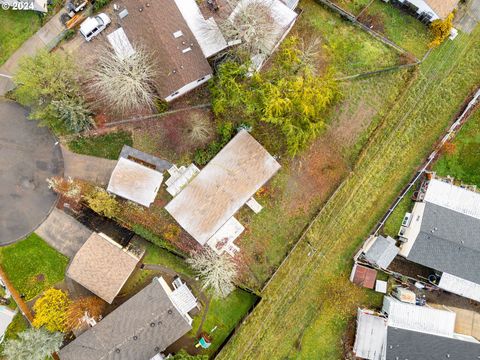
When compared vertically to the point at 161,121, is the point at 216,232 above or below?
below

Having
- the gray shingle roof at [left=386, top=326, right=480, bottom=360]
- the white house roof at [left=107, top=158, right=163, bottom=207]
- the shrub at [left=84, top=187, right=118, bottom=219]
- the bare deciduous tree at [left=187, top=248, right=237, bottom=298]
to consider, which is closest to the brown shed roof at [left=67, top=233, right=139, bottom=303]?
the shrub at [left=84, top=187, right=118, bottom=219]

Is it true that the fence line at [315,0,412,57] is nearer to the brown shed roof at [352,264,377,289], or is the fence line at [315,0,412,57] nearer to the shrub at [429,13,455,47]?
the shrub at [429,13,455,47]

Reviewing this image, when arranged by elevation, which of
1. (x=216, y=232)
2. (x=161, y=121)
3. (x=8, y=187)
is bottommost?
(x=216, y=232)

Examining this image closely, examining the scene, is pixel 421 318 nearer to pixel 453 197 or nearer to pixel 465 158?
pixel 453 197

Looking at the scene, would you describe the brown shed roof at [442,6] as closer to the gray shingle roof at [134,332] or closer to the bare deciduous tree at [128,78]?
the bare deciduous tree at [128,78]

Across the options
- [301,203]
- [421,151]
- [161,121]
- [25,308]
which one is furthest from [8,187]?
[421,151]

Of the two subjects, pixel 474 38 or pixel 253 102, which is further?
pixel 474 38

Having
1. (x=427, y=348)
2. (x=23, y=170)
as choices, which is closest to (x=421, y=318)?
(x=427, y=348)

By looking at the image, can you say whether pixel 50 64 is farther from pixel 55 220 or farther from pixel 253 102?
pixel 253 102
